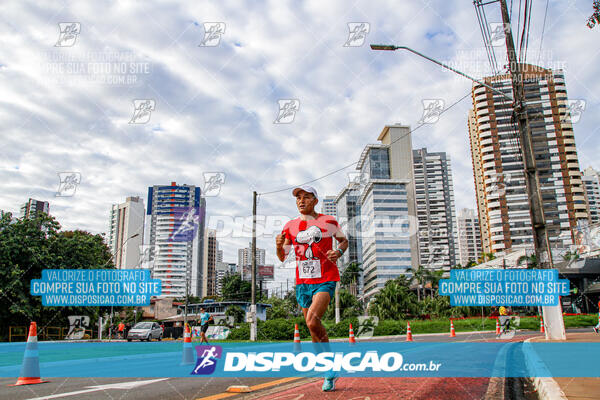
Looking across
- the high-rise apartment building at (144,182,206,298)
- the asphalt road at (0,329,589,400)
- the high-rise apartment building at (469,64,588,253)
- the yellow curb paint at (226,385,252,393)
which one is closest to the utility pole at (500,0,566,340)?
the asphalt road at (0,329,589,400)

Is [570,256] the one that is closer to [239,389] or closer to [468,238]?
[239,389]

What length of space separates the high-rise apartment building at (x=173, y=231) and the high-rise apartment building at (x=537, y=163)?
11092cm

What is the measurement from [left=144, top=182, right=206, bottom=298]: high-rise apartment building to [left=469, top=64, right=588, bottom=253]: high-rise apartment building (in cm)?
11092

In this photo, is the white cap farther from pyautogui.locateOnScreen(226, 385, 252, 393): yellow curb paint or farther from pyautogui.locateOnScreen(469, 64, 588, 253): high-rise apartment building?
pyautogui.locateOnScreen(469, 64, 588, 253): high-rise apartment building

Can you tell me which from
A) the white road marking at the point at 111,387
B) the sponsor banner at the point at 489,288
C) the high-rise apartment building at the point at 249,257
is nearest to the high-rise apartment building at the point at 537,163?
the high-rise apartment building at the point at 249,257

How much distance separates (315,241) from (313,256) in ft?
0.48

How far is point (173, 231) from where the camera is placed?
194375 millimetres

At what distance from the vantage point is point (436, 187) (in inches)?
7229

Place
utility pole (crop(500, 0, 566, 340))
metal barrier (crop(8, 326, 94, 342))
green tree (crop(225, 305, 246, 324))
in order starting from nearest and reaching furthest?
utility pole (crop(500, 0, 566, 340)) < metal barrier (crop(8, 326, 94, 342)) < green tree (crop(225, 305, 246, 324))

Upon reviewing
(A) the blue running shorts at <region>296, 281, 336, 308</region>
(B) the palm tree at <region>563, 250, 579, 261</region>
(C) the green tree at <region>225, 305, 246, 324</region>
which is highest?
(B) the palm tree at <region>563, 250, 579, 261</region>

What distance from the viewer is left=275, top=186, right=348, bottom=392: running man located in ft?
13.2

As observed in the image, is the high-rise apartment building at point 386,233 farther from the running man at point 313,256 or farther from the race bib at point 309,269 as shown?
the race bib at point 309,269

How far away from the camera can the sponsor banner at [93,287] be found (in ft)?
82.1

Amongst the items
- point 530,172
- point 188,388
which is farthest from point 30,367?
point 530,172
